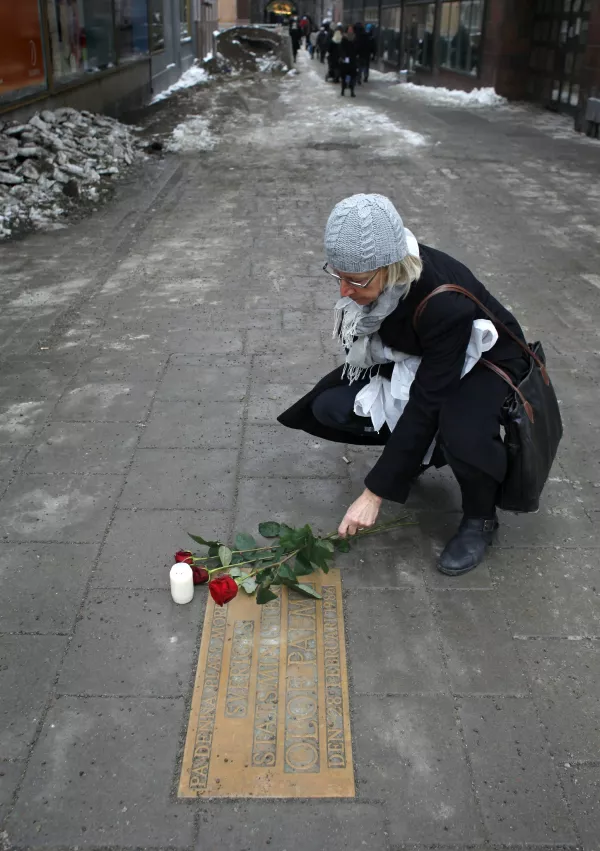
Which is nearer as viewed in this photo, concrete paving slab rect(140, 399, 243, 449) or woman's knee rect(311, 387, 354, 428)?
woman's knee rect(311, 387, 354, 428)

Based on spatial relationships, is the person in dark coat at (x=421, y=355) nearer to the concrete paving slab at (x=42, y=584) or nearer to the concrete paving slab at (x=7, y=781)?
the concrete paving slab at (x=42, y=584)

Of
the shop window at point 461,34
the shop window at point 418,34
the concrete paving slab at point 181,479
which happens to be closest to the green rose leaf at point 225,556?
the concrete paving slab at point 181,479

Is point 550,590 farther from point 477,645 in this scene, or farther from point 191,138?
point 191,138

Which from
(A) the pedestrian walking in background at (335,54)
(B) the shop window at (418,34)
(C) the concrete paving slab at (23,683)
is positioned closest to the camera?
(C) the concrete paving slab at (23,683)

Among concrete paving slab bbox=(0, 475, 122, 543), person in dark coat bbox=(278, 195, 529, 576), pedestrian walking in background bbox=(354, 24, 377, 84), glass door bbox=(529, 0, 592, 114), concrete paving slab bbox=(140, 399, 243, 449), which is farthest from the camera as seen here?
A: pedestrian walking in background bbox=(354, 24, 377, 84)

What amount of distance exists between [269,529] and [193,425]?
49.1 inches

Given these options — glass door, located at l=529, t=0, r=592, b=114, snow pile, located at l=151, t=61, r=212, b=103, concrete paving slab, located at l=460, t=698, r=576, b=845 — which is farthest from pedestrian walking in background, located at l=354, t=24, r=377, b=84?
concrete paving slab, located at l=460, t=698, r=576, b=845

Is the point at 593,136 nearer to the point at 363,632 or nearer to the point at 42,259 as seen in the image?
the point at 42,259

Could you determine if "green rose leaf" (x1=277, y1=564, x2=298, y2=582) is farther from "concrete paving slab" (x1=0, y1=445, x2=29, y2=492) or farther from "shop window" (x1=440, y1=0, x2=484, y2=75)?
"shop window" (x1=440, y1=0, x2=484, y2=75)

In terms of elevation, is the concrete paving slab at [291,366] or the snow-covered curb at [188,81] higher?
the snow-covered curb at [188,81]

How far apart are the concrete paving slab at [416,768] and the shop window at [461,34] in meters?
22.0

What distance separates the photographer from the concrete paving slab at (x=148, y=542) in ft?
10.8

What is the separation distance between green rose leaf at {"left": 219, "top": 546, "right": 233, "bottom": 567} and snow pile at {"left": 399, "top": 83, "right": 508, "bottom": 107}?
1903 centimetres

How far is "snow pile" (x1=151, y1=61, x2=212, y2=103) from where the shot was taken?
21.0m
